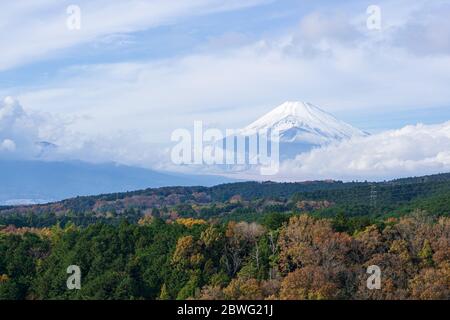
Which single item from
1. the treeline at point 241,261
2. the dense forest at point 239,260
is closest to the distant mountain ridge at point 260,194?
the dense forest at point 239,260

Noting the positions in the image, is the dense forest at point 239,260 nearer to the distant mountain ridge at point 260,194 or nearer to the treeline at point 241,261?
the treeline at point 241,261

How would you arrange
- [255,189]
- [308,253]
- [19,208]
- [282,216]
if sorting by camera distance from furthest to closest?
[255,189] < [19,208] < [282,216] < [308,253]

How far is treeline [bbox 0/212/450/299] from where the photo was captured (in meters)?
33.2

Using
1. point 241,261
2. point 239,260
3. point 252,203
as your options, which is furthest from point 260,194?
point 239,260

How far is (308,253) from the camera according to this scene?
38469 mm

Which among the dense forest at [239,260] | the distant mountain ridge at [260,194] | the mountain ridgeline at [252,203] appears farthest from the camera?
the distant mountain ridge at [260,194]

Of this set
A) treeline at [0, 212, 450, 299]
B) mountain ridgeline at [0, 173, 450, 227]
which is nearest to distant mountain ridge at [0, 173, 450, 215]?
mountain ridgeline at [0, 173, 450, 227]

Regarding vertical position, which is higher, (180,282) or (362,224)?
(362,224)

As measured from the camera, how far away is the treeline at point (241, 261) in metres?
33.2

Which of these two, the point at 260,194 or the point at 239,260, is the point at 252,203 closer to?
the point at 260,194

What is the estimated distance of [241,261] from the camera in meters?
42.0
